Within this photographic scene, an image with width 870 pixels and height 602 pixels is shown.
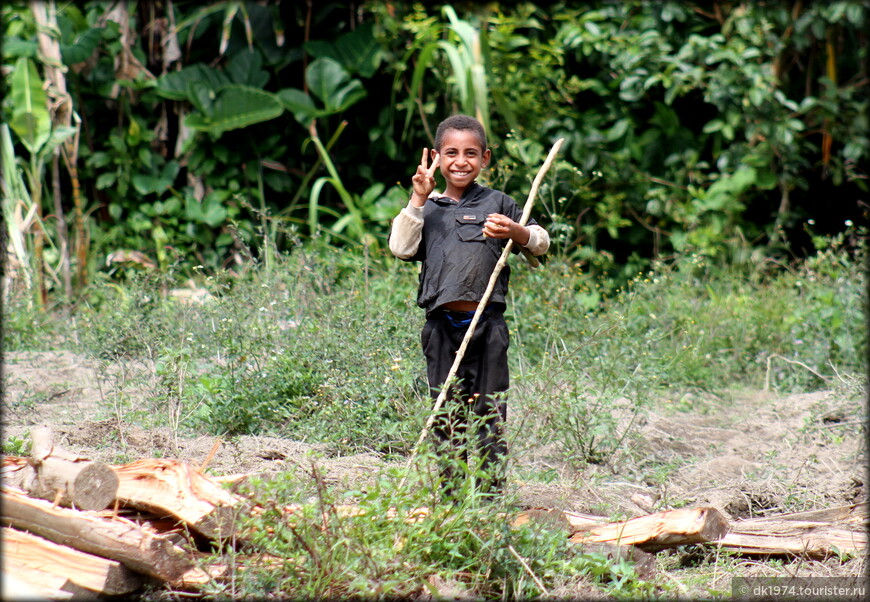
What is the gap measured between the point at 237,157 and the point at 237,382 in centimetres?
389

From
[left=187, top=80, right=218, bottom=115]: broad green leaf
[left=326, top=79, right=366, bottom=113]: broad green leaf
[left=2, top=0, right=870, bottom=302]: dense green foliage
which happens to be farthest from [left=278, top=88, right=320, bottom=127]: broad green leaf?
[left=187, top=80, right=218, bottom=115]: broad green leaf

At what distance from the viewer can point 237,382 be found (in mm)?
4195

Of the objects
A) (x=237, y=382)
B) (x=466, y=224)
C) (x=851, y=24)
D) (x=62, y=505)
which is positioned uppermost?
(x=851, y=24)

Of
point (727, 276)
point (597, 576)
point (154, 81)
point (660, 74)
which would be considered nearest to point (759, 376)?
point (727, 276)

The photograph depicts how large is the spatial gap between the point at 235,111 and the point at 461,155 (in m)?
4.45

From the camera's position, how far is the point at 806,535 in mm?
3084

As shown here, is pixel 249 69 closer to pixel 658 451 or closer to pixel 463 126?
pixel 463 126

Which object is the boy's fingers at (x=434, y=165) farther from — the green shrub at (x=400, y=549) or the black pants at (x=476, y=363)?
the green shrub at (x=400, y=549)

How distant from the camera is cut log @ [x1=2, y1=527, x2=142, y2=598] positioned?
2232 mm

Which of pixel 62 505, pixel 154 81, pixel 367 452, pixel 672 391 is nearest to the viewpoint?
pixel 62 505

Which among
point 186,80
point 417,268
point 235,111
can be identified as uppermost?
point 186,80

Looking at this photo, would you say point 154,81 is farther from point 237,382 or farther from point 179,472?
point 179,472

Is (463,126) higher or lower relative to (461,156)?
higher

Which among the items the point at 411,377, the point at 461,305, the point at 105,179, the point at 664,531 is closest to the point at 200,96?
the point at 105,179
